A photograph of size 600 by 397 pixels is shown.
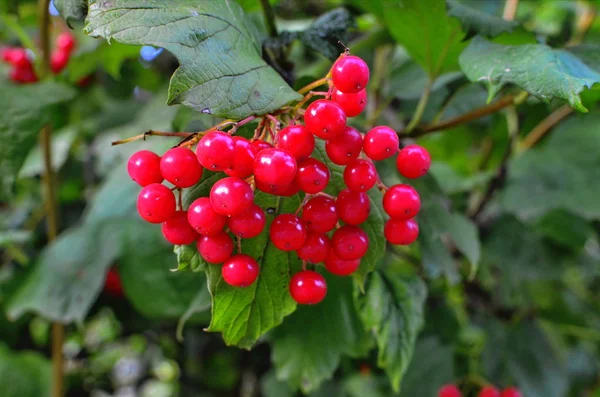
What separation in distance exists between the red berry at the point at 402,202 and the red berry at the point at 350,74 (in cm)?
12

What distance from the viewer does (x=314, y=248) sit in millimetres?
478

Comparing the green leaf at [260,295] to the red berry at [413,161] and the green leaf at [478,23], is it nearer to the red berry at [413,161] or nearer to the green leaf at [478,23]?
the red berry at [413,161]

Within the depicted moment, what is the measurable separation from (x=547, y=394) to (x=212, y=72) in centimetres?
107

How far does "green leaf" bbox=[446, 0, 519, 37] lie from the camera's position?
57cm

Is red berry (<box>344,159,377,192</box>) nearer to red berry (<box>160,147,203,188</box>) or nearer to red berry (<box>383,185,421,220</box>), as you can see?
red berry (<box>383,185,421,220</box>)

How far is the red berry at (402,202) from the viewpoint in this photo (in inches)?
18.5

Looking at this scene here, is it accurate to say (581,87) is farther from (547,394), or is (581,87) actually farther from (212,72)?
(547,394)

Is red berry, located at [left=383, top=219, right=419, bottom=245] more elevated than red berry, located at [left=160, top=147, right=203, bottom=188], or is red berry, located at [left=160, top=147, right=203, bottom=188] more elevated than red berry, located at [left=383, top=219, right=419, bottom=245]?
red berry, located at [left=160, top=147, right=203, bottom=188]

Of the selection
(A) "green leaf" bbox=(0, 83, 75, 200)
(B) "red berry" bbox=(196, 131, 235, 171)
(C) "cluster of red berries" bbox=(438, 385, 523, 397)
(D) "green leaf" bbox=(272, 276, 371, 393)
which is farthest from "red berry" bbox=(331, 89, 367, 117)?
(C) "cluster of red berries" bbox=(438, 385, 523, 397)

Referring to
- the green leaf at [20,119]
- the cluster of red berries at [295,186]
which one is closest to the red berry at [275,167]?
the cluster of red berries at [295,186]

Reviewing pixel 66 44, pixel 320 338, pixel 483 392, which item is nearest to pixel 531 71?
pixel 320 338

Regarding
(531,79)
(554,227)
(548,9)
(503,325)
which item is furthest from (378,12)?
(548,9)

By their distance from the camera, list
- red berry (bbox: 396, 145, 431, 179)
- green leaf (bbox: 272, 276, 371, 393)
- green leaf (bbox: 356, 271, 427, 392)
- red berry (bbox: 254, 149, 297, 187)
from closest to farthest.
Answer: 1. red berry (bbox: 254, 149, 297, 187)
2. red berry (bbox: 396, 145, 431, 179)
3. green leaf (bbox: 356, 271, 427, 392)
4. green leaf (bbox: 272, 276, 371, 393)

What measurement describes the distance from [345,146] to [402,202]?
84 mm
